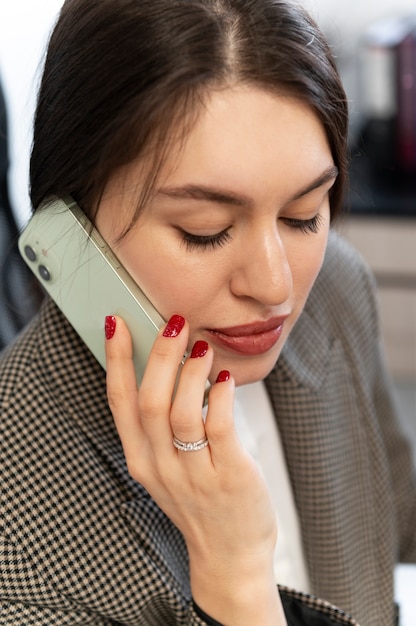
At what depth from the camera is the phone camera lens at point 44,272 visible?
985 millimetres

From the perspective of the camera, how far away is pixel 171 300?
916mm

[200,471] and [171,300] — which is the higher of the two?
[171,300]

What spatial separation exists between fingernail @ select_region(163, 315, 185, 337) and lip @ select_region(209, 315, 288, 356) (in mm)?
43

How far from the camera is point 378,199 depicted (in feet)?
8.29

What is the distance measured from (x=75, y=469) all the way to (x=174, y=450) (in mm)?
131

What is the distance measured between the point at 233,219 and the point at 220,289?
7 cm

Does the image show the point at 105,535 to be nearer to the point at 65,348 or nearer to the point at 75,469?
the point at 75,469

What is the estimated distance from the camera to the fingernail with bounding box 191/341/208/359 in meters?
0.92

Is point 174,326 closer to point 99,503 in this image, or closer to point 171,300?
point 171,300

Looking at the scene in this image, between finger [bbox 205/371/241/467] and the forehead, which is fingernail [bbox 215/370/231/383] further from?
the forehead

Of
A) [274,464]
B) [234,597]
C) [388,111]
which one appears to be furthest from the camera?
[388,111]

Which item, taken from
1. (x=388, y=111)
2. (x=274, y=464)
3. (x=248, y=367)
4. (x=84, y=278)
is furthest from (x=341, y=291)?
(x=388, y=111)

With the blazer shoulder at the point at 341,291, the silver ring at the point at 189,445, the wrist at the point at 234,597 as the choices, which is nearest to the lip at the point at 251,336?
the silver ring at the point at 189,445

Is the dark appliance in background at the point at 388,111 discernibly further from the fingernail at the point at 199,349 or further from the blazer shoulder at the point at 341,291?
the fingernail at the point at 199,349
